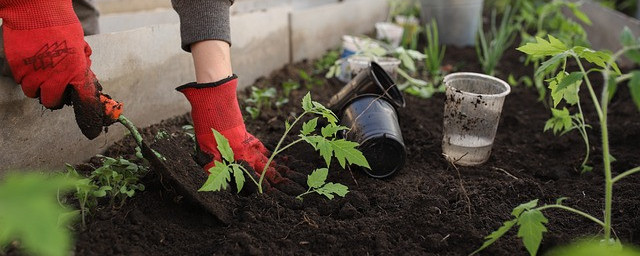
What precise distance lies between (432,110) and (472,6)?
1.96m

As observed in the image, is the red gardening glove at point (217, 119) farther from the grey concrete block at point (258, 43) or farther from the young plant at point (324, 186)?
the grey concrete block at point (258, 43)

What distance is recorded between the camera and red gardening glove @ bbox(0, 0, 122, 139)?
60.5 inches

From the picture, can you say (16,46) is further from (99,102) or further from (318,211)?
(318,211)

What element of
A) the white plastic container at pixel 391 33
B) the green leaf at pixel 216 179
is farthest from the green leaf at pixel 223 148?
the white plastic container at pixel 391 33

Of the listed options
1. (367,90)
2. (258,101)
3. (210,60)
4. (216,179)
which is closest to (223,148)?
(216,179)

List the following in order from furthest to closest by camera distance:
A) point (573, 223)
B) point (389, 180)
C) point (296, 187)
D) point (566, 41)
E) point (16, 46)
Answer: point (566, 41), point (389, 180), point (296, 187), point (573, 223), point (16, 46)

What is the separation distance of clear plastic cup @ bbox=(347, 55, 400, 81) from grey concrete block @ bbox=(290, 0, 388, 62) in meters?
0.67

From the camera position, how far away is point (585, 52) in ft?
4.68

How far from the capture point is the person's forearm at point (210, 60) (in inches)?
71.5

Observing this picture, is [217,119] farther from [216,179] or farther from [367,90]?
[367,90]

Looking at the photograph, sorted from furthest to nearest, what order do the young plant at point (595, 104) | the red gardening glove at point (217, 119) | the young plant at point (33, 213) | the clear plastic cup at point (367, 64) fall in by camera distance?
the clear plastic cup at point (367, 64), the red gardening glove at point (217, 119), the young plant at point (595, 104), the young plant at point (33, 213)

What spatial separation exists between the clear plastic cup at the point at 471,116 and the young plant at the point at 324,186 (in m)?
0.64

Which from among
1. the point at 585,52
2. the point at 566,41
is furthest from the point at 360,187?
the point at 566,41

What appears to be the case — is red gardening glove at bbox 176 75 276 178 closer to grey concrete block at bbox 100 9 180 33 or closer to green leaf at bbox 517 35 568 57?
green leaf at bbox 517 35 568 57
